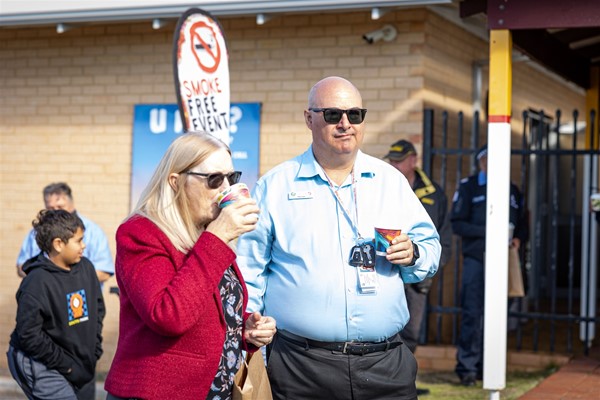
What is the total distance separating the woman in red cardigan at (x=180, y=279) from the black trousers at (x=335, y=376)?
69cm

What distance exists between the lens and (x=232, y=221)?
3.34 metres

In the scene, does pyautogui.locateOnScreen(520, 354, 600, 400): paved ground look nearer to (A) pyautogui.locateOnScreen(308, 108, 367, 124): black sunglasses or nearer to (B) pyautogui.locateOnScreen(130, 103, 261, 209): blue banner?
(B) pyautogui.locateOnScreen(130, 103, 261, 209): blue banner

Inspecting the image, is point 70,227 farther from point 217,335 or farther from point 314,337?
point 217,335

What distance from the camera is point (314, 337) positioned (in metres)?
4.17

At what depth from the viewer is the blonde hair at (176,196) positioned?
3387 millimetres

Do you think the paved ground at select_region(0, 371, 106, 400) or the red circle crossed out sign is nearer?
the red circle crossed out sign

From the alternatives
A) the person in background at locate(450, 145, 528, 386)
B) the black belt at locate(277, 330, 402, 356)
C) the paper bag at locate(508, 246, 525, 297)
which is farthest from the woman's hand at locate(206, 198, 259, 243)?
the paper bag at locate(508, 246, 525, 297)

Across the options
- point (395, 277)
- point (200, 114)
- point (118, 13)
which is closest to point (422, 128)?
point (118, 13)

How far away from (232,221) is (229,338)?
1.49ft

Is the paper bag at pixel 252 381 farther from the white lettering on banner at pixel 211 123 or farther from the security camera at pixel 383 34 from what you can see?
the security camera at pixel 383 34

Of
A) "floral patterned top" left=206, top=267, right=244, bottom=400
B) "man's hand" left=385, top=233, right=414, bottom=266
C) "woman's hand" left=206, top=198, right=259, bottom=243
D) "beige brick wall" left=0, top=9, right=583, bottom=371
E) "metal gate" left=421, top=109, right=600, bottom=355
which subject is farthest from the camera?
"beige brick wall" left=0, top=9, right=583, bottom=371

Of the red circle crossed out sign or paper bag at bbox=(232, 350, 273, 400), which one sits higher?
the red circle crossed out sign

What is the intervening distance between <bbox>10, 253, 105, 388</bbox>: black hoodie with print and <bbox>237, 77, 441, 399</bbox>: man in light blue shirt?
65.3 inches

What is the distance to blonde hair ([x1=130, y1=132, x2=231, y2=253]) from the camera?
339 cm
